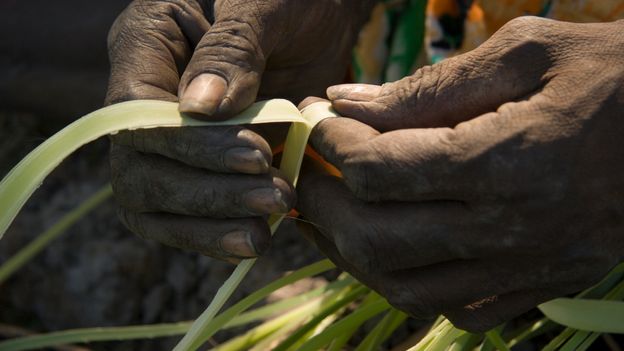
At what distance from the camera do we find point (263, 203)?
1077 mm

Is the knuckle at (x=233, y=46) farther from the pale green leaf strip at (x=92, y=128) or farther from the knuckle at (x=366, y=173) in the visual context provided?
the knuckle at (x=366, y=173)

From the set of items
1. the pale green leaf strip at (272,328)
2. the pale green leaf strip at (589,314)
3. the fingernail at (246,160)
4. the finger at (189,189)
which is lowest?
the pale green leaf strip at (272,328)

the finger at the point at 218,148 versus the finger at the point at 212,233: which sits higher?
the finger at the point at 218,148

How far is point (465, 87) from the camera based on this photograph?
1.05m

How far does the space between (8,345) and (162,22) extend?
2.43 ft

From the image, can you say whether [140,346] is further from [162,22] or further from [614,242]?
[614,242]

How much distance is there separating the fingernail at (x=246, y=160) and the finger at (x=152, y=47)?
180mm

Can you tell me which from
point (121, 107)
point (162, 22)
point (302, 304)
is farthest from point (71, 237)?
point (121, 107)

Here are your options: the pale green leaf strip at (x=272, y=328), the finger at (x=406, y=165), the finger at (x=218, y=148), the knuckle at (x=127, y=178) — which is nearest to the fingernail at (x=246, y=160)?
the finger at (x=218, y=148)

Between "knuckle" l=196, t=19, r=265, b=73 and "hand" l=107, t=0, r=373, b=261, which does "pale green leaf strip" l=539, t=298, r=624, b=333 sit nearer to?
"hand" l=107, t=0, r=373, b=261

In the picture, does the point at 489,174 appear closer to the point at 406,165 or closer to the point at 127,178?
the point at 406,165

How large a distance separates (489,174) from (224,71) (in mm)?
398

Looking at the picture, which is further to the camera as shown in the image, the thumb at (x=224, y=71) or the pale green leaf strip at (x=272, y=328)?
the pale green leaf strip at (x=272, y=328)

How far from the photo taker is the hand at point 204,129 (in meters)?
1.09
